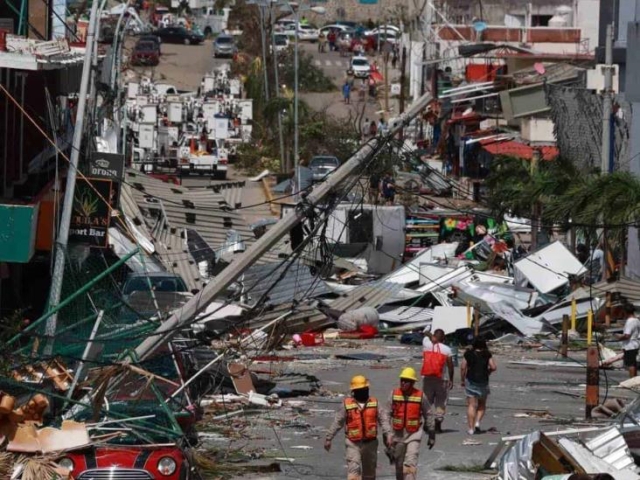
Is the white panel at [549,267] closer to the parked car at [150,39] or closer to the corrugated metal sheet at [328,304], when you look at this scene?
the corrugated metal sheet at [328,304]

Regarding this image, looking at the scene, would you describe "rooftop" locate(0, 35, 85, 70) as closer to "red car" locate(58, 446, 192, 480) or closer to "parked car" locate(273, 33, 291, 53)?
"red car" locate(58, 446, 192, 480)

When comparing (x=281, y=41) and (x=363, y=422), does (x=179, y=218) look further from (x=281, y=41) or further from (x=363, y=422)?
(x=281, y=41)

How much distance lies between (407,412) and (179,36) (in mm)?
84552

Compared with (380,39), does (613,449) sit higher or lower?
lower

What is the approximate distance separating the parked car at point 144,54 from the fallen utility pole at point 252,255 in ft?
223

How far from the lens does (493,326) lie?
105ft

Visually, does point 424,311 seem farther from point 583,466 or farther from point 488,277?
point 583,466

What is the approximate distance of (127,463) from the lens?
15.1 metres

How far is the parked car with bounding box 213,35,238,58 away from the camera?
92.8m

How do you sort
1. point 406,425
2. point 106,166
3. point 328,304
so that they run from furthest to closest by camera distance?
point 328,304, point 106,166, point 406,425

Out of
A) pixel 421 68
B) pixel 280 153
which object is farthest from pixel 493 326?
pixel 421 68

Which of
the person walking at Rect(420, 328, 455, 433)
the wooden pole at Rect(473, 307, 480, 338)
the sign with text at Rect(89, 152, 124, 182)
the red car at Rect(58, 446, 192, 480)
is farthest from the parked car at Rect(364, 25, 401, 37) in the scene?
the red car at Rect(58, 446, 192, 480)

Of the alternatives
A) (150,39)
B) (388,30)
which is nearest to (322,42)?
(388,30)

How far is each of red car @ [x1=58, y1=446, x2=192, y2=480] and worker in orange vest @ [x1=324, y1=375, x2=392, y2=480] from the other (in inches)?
59.3
